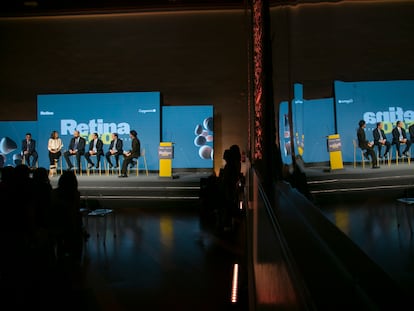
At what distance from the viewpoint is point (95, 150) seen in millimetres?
9617

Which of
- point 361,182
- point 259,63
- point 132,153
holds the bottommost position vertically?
point 361,182

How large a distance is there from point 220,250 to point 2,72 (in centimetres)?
856

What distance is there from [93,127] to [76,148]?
0.65 m

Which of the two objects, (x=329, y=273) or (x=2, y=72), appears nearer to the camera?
(x=329, y=273)

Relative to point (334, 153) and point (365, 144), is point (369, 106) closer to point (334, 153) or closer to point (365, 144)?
point (365, 144)

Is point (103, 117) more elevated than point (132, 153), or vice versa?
point (103, 117)

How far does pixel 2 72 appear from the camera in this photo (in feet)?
34.7

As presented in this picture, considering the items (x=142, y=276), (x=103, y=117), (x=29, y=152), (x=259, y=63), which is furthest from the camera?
(x=103, y=117)

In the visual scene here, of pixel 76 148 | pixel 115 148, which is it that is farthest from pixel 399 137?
pixel 76 148

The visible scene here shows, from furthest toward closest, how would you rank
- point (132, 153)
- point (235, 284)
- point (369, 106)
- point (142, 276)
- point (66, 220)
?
1. point (132, 153)
2. point (66, 220)
3. point (142, 276)
4. point (235, 284)
5. point (369, 106)

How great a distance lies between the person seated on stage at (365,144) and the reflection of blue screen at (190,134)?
9.26 m

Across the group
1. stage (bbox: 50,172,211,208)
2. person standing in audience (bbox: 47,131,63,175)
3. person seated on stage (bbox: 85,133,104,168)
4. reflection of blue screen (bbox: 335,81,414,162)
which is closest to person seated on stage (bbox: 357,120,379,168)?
reflection of blue screen (bbox: 335,81,414,162)

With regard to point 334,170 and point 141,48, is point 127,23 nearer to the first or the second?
point 141,48

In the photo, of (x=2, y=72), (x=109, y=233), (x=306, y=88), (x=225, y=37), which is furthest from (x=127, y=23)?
Result: (x=306, y=88)
